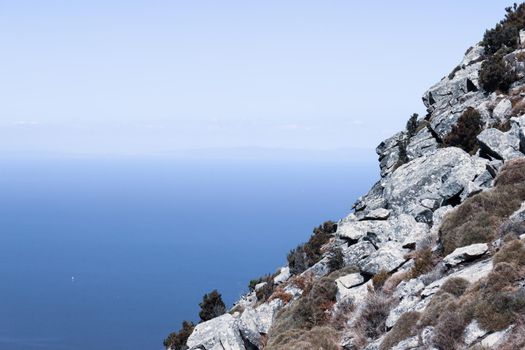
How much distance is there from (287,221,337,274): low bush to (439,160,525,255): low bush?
1149cm

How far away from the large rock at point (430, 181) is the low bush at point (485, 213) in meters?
3.27

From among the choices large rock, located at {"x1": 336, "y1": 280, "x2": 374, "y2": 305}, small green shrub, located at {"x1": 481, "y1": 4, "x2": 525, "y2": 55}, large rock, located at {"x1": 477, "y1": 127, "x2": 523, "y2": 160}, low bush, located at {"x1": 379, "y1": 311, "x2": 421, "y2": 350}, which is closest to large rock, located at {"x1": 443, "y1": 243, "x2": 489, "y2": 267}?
low bush, located at {"x1": 379, "y1": 311, "x2": 421, "y2": 350}

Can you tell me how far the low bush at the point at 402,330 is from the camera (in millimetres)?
12461

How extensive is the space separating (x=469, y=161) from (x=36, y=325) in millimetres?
143890

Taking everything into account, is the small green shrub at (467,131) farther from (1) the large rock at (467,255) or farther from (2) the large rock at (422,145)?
(1) the large rock at (467,255)

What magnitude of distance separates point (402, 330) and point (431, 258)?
4.45 meters

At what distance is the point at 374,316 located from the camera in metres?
15.3

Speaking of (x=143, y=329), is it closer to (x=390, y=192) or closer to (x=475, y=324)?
(x=390, y=192)

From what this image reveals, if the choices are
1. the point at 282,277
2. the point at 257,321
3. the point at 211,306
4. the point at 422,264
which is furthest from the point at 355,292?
the point at 211,306

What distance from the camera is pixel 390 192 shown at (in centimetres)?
2541

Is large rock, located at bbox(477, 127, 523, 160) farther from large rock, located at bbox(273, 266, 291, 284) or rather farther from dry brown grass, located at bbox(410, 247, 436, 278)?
large rock, located at bbox(273, 266, 291, 284)

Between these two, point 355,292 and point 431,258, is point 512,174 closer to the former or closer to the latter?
point 431,258


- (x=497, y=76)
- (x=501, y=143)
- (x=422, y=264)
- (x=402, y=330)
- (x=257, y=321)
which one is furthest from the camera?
(x=497, y=76)

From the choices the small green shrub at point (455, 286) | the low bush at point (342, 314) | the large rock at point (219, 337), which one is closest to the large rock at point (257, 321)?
the large rock at point (219, 337)
